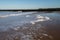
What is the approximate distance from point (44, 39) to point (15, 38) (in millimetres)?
1543

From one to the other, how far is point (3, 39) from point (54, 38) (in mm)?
2700

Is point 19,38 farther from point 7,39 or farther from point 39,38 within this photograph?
point 39,38

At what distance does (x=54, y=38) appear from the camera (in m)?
5.76

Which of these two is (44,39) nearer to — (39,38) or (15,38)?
(39,38)

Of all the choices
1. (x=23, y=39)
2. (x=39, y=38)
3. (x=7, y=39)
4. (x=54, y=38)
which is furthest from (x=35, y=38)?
(x=7, y=39)

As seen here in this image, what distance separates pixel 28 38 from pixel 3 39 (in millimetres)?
1326

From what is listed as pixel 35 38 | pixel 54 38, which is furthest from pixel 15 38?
pixel 54 38

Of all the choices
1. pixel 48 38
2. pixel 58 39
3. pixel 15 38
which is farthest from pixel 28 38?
pixel 58 39

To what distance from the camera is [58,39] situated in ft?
18.2

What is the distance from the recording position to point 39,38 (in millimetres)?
5801

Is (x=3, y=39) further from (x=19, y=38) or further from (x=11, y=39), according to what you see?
(x=19, y=38)

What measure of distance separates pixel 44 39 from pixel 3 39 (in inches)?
85.0

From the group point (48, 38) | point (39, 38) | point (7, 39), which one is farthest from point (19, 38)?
point (48, 38)

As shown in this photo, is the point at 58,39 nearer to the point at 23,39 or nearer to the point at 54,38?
the point at 54,38
